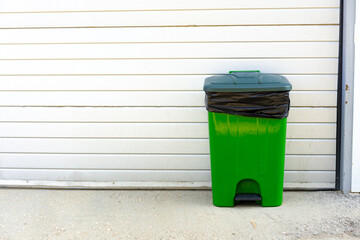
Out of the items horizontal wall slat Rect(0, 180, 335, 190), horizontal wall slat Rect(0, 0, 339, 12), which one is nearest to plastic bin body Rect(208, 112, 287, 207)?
horizontal wall slat Rect(0, 180, 335, 190)

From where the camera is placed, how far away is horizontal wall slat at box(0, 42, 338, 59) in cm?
422

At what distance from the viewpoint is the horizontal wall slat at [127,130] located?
4.34 meters

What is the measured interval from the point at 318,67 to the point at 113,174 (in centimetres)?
231

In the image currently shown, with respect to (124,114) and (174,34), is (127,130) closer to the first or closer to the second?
(124,114)

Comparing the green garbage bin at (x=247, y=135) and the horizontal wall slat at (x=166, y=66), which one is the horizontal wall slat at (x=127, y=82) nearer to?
the horizontal wall slat at (x=166, y=66)

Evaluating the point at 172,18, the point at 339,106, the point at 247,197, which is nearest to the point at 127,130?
the point at 172,18

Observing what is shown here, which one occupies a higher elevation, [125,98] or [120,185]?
[125,98]

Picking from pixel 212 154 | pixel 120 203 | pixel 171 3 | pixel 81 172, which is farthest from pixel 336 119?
pixel 81 172

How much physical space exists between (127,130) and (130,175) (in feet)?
1.57

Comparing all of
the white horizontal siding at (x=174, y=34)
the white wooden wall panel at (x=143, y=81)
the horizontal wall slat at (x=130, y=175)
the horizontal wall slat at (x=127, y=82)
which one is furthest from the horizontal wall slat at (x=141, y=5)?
the horizontal wall slat at (x=130, y=175)

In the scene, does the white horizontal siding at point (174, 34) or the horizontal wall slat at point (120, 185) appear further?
the horizontal wall slat at point (120, 185)

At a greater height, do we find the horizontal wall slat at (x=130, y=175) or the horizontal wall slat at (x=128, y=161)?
the horizontal wall slat at (x=128, y=161)

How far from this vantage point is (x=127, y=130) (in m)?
4.46

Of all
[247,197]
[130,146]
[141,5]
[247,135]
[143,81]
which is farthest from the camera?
[130,146]
